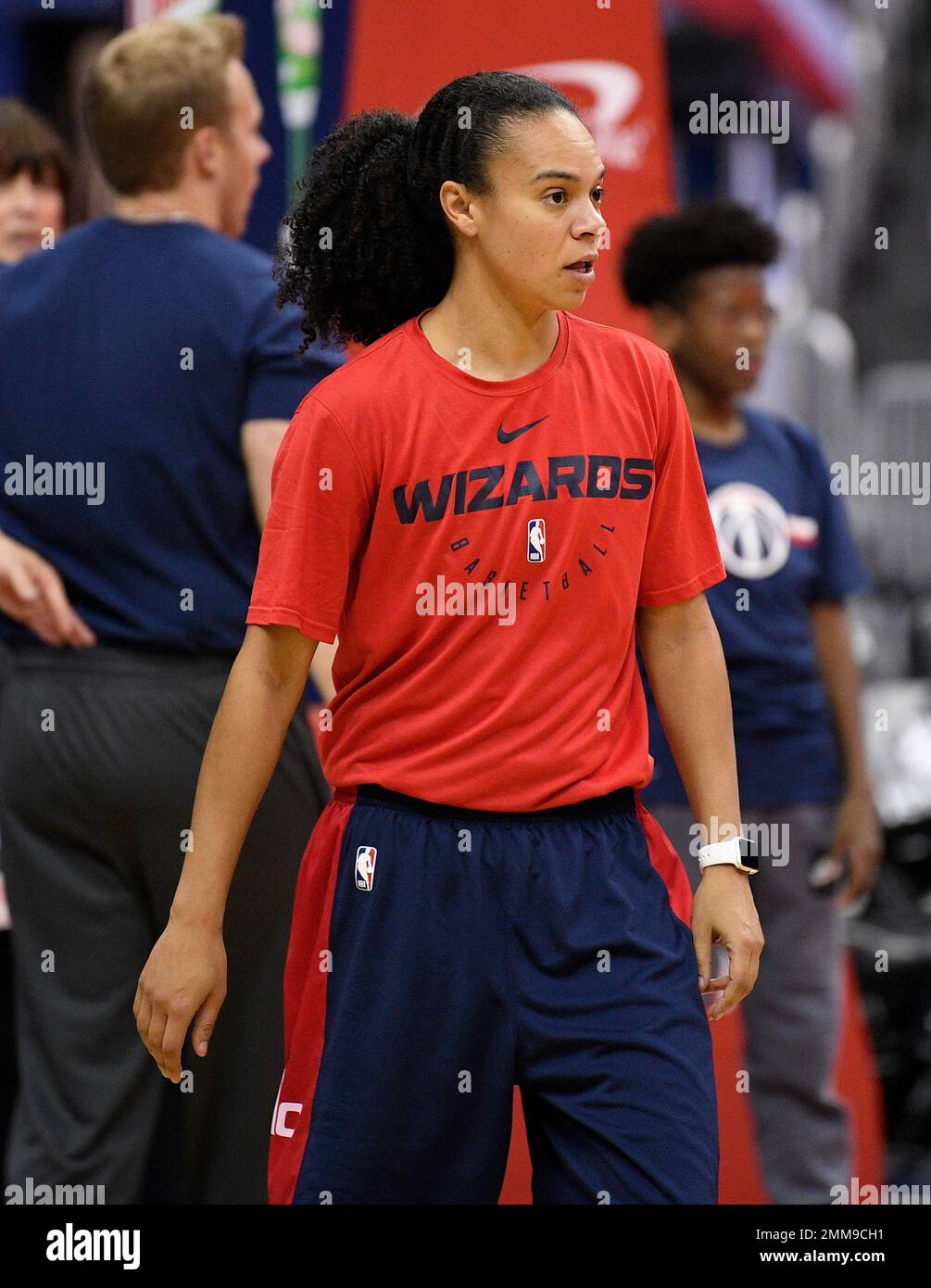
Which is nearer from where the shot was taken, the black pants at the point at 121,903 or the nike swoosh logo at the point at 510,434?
the nike swoosh logo at the point at 510,434

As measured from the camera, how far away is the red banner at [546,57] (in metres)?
3.32

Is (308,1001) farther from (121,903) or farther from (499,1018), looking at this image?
(121,903)

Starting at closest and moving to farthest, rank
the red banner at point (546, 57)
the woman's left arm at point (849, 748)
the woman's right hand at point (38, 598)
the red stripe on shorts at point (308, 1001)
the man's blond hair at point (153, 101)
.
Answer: the red stripe on shorts at point (308, 1001) < the woman's right hand at point (38, 598) < the man's blond hair at point (153, 101) < the red banner at point (546, 57) < the woman's left arm at point (849, 748)

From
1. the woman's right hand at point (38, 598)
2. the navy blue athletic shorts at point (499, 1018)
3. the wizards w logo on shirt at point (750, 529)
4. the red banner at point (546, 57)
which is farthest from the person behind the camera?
the wizards w logo on shirt at point (750, 529)

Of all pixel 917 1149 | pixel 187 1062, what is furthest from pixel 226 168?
pixel 917 1149

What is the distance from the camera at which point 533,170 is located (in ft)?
6.91

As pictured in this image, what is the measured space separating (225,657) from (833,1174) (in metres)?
1.66

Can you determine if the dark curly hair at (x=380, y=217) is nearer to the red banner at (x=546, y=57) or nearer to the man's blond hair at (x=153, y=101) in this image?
the man's blond hair at (x=153, y=101)

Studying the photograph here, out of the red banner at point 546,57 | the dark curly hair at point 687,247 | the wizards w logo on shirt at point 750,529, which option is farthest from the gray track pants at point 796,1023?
the red banner at point 546,57

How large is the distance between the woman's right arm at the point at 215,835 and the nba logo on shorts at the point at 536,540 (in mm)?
290

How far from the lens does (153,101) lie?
2869 mm

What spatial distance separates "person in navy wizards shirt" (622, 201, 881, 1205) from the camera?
346 centimetres

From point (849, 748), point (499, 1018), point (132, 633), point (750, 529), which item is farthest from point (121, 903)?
point (849, 748)

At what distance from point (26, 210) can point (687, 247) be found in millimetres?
1307
